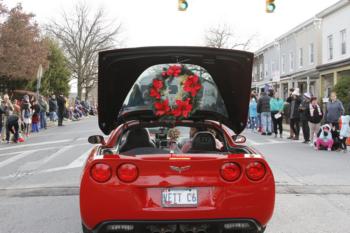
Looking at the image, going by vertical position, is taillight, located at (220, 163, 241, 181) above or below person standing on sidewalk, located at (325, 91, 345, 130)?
below

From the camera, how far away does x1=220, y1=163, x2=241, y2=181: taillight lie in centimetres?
466

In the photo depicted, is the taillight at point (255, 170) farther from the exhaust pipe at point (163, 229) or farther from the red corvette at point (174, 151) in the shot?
the exhaust pipe at point (163, 229)

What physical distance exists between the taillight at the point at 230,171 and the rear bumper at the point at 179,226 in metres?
0.38

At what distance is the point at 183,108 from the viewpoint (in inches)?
235

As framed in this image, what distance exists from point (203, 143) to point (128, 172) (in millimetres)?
1320

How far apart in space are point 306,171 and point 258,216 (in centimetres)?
588

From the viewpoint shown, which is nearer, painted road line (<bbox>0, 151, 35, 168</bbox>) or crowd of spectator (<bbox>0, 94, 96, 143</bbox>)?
painted road line (<bbox>0, 151, 35, 168</bbox>)

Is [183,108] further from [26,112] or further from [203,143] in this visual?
[26,112]

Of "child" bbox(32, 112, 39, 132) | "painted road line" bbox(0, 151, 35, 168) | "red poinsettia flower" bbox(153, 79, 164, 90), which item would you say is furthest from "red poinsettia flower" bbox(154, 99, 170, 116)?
"child" bbox(32, 112, 39, 132)

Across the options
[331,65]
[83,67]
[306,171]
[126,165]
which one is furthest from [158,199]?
[83,67]

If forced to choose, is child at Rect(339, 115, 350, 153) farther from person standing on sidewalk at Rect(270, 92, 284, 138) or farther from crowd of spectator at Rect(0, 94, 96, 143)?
crowd of spectator at Rect(0, 94, 96, 143)

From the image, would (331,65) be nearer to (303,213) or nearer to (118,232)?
(303,213)

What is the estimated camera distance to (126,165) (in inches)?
183

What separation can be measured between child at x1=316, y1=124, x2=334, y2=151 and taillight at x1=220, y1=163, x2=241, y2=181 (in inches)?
395
